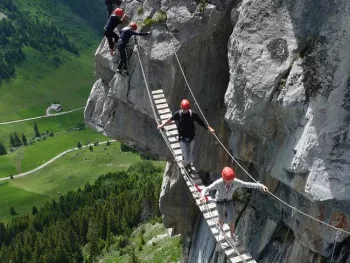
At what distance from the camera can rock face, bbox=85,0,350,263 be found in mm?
17844

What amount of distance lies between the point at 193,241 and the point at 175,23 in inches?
748

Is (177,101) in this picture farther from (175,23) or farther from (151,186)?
(151,186)

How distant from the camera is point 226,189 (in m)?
19.3

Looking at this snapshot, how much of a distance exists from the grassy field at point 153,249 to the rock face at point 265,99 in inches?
1025

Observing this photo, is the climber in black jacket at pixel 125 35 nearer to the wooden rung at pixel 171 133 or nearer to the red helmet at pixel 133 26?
the red helmet at pixel 133 26

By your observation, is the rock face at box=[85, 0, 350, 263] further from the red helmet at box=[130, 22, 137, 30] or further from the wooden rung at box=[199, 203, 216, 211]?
the wooden rung at box=[199, 203, 216, 211]

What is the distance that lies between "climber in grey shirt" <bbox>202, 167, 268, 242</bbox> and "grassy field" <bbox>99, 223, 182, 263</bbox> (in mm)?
34429

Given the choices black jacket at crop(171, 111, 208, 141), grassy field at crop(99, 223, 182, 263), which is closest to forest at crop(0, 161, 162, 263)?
grassy field at crop(99, 223, 182, 263)

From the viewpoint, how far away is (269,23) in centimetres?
2073

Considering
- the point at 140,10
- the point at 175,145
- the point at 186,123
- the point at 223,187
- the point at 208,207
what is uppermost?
the point at 140,10

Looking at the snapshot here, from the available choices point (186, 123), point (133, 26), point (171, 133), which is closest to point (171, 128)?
point (171, 133)

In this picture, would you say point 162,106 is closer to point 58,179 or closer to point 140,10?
point 140,10

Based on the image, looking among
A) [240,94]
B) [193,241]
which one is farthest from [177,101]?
[193,241]

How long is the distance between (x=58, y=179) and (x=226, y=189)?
16883 cm
